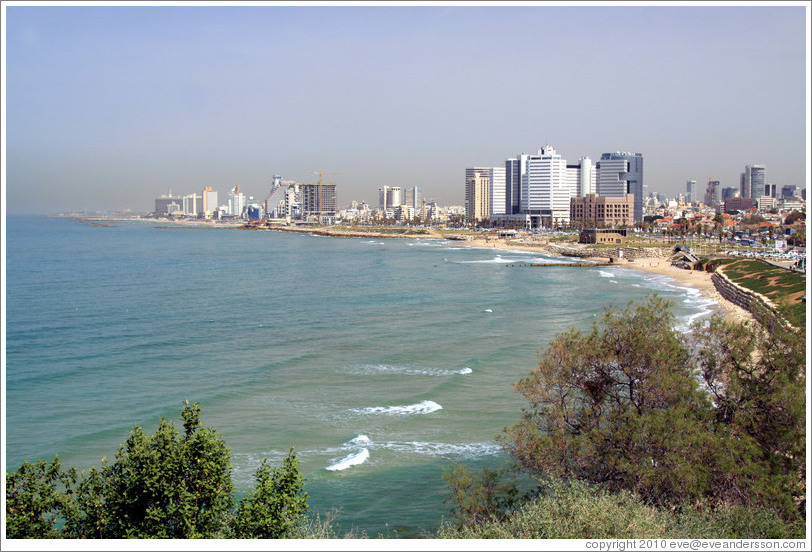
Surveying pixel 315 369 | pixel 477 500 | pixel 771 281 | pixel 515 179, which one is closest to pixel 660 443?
pixel 477 500

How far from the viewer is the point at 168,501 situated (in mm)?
9367

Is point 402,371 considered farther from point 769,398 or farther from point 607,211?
point 607,211

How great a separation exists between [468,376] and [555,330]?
9.84 m

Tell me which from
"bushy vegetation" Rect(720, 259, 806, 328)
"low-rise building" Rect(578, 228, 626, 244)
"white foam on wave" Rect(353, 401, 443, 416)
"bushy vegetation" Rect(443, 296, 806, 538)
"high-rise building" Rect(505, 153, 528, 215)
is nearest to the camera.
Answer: "bushy vegetation" Rect(443, 296, 806, 538)

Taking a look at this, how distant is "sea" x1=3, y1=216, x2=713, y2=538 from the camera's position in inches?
617

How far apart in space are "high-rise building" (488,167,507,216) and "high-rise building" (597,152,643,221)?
23726 mm

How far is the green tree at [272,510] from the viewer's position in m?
9.18

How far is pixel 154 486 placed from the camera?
9.23 meters

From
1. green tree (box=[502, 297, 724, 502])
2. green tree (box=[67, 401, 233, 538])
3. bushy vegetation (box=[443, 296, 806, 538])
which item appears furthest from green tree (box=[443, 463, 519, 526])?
green tree (box=[67, 401, 233, 538])

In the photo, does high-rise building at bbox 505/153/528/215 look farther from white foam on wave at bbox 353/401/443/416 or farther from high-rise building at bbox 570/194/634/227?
white foam on wave at bbox 353/401/443/416

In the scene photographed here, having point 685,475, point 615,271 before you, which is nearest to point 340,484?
point 685,475

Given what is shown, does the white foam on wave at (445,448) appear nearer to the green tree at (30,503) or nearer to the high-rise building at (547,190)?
the green tree at (30,503)

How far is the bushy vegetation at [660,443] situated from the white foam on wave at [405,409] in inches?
270

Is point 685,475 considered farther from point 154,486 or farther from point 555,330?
point 555,330
